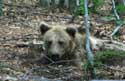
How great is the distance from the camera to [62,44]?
8109mm

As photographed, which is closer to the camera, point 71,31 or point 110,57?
point 110,57

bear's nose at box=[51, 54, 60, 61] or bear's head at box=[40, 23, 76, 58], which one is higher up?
bear's head at box=[40, 23, 76, 58]

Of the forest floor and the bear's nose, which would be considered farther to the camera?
the bear's nose

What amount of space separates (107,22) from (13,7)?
18.5 ft

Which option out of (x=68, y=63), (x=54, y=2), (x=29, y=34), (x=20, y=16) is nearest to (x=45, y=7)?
(x=54, y=2)

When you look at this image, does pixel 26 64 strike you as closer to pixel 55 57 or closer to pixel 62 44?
pixel 55 57

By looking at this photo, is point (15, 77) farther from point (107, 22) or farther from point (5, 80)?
point (107, 22)

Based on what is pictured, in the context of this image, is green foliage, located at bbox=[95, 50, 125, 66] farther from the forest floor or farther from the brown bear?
the brown bear

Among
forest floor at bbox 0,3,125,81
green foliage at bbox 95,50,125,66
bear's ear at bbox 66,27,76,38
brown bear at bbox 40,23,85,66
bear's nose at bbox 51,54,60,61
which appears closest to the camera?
forest floor at bbox 0,3,125,81

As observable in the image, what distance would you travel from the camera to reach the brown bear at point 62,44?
26.0 feet

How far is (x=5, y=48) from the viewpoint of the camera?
923cm

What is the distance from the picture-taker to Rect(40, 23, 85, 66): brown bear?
26.0ft

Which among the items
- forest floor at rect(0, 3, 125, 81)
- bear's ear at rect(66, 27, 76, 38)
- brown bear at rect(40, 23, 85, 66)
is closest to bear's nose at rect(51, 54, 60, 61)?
brown bear at rect(40, 23, 85, 66)

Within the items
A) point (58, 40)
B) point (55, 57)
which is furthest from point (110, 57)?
point (58, 40)
